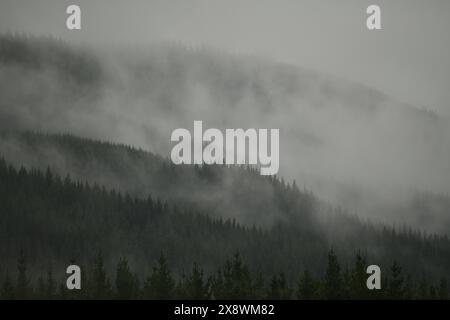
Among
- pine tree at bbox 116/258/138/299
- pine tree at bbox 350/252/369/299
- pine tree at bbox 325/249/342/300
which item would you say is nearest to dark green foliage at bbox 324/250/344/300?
pine tree at bbox 325/249/342/300

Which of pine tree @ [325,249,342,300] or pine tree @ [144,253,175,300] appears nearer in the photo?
pine tree @ [325,249,342,300]

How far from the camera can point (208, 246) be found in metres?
184

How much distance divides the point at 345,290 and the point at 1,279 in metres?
91.6

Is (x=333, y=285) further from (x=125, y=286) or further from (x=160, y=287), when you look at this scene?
(x=125, y=286)

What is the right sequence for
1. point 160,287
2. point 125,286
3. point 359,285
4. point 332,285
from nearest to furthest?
point 359,285, point 332,285, point 160,287, point 125,286

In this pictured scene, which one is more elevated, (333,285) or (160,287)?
(333,285)

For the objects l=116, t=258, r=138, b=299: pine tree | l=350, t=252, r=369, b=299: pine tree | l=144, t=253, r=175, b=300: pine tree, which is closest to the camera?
l=350, t=252, r=369, b=299: pine tree

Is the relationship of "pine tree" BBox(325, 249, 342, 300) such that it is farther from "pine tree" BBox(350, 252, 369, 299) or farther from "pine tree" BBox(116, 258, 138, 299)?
"pine tree" BBox(116, 258, 138, 299)

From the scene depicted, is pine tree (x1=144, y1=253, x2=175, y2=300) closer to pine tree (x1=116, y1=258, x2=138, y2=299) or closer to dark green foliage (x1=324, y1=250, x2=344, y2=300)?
pine tree (x1=116, y1=258, x2=138, y2=299)

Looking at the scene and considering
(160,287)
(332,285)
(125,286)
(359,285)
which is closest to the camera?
(359,285)

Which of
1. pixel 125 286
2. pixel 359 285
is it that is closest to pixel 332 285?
pixel 359 285

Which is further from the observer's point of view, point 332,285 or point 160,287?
point 160,287

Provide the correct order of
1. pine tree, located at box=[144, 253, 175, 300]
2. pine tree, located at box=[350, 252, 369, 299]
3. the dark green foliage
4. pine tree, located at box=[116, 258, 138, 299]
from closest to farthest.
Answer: pine tree, located at box=[350, 252, 369, 299] < the dark green foliage < pine tree, located at box=[144, 253, 175, 300] < pine tree, located at box=[116, 258, 138, 299]
